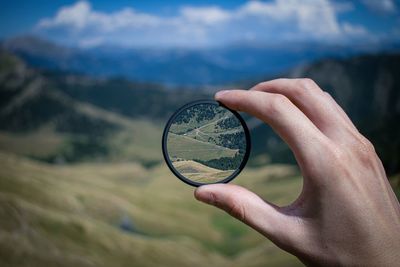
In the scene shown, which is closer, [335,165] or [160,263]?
[335,165]

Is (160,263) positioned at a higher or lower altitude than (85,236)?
lower

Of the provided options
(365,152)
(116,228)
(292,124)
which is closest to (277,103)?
(292,124)

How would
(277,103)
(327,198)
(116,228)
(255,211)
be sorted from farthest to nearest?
(116,228) < (255,211) < (277,103) < (327,198)

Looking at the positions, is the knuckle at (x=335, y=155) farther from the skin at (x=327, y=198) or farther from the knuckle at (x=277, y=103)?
the knuckle at (x=277, y=103)

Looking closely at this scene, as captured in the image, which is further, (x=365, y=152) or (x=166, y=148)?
(x=166, y=148)

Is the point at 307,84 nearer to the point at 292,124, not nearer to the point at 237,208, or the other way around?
the point at 292,124

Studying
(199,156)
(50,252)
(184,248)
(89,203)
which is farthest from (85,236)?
(199,156)

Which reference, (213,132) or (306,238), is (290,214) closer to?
(306,238)

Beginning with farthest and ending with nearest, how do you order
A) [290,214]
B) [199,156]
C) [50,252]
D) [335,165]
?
[50,252] < [199,156] < [290,214] < [335,165]
